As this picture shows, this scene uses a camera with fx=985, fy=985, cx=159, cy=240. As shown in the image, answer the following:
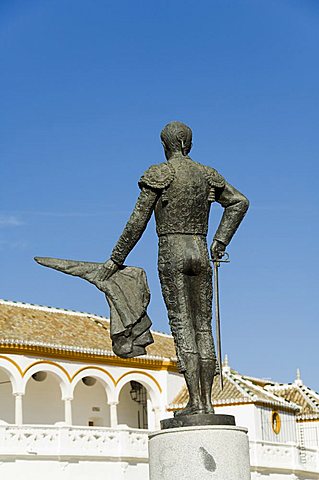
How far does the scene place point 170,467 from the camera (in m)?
6.56

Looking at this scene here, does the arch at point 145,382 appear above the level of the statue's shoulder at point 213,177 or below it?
above

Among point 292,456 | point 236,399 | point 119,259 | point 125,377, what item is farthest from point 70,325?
point 119,259

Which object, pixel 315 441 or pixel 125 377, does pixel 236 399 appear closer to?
pixel 125 377

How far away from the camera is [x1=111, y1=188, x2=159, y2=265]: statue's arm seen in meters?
7.10

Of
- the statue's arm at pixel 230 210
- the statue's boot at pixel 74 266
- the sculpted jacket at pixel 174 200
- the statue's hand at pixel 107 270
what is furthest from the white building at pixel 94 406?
the sculpted jacket at pixel 174 200

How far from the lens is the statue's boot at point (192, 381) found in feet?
22.9

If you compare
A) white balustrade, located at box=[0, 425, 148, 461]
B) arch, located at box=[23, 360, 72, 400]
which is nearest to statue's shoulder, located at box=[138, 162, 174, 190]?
white balustrade, located at box=[0, 425, 148, 461]

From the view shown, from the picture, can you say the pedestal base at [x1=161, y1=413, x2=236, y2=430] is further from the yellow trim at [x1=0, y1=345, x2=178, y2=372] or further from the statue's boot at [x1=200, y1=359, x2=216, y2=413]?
the yellow trim at [x1=0, y1=345, x2=178, y2=372]

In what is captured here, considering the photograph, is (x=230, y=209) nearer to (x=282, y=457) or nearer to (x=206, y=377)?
(x=206, y=377)

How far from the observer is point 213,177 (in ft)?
23.9

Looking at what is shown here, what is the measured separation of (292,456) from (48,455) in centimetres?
797

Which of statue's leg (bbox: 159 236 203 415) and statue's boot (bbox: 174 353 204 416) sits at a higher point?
statue's leg (bbox: 159 236 203 415)

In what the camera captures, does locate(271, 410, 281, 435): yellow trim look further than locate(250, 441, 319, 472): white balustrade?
Yes

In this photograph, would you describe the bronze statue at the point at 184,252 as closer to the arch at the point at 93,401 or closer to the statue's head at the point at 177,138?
the statue's head at the point at 177,138
